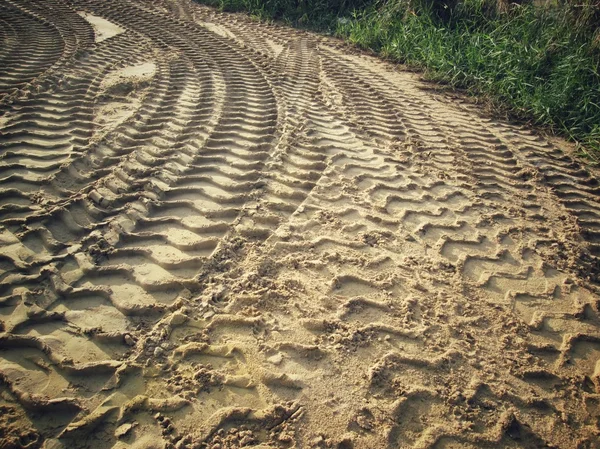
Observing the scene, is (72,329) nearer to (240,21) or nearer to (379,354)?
(379,354)

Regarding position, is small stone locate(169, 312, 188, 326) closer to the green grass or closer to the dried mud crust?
the dried mud crust

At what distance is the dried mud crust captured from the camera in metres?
1.72

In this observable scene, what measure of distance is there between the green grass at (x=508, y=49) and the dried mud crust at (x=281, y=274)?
74 cm

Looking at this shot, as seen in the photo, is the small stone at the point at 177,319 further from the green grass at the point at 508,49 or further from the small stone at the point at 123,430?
the green grass at the point at 508,49

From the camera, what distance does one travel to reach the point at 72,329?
77.4 inches

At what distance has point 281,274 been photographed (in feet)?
7.71

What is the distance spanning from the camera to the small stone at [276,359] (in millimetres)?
1880

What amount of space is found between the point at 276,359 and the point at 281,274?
23.2 inches

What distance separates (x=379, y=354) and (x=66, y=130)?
3.40 meters

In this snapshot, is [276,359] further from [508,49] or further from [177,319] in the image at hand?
[508,49]

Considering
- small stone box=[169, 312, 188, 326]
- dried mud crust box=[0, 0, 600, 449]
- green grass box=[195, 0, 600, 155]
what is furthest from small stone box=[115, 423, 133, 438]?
green grass box=[195, 0, 600, 155]

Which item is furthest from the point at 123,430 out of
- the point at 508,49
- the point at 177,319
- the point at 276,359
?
the point at 508,49

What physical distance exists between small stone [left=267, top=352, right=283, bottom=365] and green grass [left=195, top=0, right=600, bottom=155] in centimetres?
421

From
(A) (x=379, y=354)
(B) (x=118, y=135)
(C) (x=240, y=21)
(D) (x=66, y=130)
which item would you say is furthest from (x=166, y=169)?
(C) (x=240, y=21)
